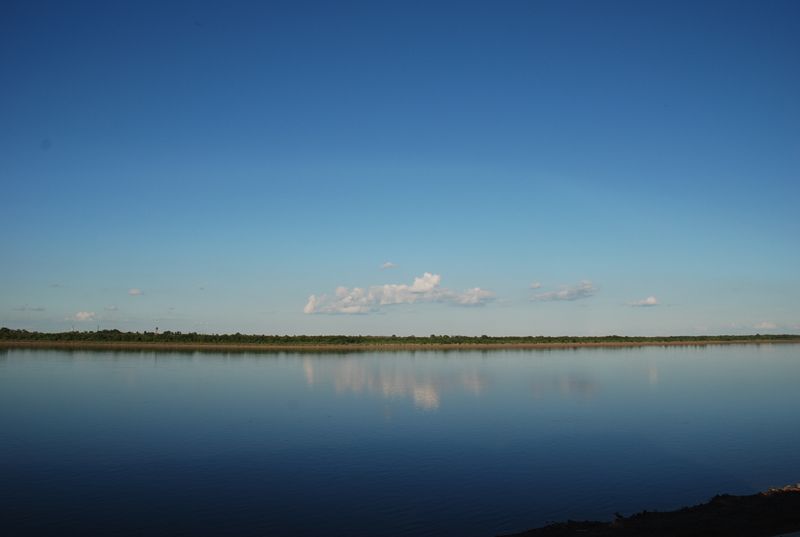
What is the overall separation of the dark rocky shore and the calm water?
1616mm

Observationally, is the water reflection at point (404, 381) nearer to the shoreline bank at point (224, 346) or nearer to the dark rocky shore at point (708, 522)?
the dark rocky shore at point (708, 522)

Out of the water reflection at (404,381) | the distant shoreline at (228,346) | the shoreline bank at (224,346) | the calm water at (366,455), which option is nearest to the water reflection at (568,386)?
the calm water at (366,455)

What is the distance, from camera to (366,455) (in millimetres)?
24312

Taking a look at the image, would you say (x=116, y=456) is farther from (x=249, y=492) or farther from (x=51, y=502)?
(x=249, y=492)

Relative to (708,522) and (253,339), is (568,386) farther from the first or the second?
(253,339)

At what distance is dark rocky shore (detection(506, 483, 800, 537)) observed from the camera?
13609 millimetres

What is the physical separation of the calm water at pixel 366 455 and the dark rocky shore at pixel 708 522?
1.62m

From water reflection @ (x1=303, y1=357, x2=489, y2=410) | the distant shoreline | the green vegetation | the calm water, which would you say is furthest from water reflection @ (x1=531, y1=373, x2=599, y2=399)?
the green vegetation

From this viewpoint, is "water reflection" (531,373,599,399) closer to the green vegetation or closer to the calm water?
the calm water

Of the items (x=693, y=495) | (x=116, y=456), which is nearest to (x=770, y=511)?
(x=693, y=495)

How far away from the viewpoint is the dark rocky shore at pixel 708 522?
536 inches

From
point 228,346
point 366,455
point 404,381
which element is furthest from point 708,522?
point 228,346

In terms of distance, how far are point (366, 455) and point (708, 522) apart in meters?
13.5

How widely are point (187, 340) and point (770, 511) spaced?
13823 cm
